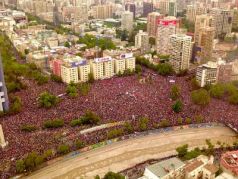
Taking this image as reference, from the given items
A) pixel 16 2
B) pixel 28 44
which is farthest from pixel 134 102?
pixel 16 2

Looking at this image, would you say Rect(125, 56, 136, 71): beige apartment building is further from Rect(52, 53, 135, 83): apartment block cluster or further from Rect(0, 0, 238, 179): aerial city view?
Rect(0, 0, 238, 179): aerial city view

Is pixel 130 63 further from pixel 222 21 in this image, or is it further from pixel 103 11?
pixel 103 11

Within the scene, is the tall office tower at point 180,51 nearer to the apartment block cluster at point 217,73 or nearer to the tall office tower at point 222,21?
the apartment block cluster at point 217,73

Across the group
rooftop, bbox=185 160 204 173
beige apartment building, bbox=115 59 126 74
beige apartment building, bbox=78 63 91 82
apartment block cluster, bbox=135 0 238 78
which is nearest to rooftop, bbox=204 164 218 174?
rooftop, bbox=185 160 204 173

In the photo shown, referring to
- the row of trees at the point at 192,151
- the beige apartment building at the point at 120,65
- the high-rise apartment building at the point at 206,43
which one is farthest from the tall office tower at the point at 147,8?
the row of trees at the point at 192,151

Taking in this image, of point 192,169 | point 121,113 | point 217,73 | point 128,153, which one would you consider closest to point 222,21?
point 217,73

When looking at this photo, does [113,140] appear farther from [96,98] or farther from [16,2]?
[16,2]

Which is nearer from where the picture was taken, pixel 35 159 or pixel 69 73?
pixel 35 159
